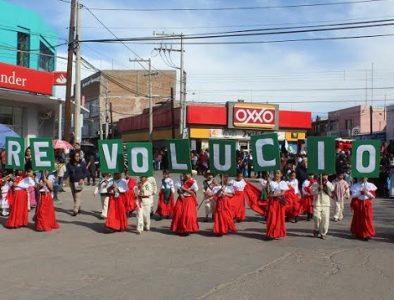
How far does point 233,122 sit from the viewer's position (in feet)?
147

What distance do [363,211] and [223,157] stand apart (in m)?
3.31

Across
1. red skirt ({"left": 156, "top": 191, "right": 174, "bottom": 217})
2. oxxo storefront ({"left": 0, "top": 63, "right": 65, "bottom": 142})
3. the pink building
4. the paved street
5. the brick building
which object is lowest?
the paved street

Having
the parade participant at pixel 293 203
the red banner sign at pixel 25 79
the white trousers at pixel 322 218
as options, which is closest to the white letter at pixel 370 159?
the white trousers at pixel 322 218

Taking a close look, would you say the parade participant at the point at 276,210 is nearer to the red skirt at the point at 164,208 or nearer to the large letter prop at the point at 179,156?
the large letter prop at the point at 179,156

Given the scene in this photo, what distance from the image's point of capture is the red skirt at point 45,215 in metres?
12.6

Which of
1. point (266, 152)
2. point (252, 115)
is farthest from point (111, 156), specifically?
point (252, 115)

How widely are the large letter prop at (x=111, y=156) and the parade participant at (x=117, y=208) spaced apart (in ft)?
1.47

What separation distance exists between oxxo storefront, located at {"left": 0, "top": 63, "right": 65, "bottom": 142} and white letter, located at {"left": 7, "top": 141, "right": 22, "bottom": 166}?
870 centimetres

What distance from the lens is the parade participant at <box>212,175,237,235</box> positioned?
1191cm

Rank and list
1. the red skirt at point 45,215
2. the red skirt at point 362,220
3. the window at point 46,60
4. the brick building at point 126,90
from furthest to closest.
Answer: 1. the brick building at point 126,90
2. the window at point 46,60
3. the red skirt at point 45,215
4. the red skirt at point 362,220

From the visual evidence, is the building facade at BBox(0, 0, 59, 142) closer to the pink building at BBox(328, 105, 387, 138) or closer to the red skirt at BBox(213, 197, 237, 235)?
the red skirt at BBox(213, 197, 237, 235)

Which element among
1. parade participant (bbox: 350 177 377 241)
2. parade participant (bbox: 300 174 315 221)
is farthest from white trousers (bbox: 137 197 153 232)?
parade participant (bbox: 350 177 377 241)

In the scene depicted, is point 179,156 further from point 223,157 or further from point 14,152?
point 14,152

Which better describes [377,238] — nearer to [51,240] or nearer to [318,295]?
[318,295]
